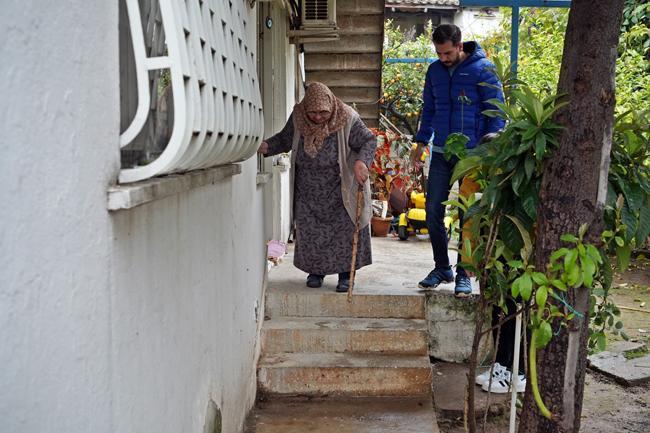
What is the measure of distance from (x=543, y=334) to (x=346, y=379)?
8.47 feet

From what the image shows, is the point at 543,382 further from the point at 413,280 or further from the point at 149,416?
the point at 413,280

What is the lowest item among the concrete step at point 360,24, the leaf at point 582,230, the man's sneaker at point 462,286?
the man's sneaker at point 462,286

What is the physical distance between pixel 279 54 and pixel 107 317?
5.70 meters

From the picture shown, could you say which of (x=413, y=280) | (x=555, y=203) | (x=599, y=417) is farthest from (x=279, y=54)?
(x=555, y=203)

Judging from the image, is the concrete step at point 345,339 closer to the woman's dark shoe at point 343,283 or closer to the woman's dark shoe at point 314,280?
the woman's dark shoe at point 343,283

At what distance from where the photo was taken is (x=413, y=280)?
21.0 feet

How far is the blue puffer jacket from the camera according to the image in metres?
5.53

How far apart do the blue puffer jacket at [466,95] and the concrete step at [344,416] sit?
192cm

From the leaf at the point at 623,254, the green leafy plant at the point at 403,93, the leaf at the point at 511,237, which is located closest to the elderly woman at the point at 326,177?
the leaf at the point at 511,237

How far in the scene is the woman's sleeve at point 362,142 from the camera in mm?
5605

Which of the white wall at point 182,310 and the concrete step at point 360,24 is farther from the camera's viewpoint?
the concrete step at point 360,24

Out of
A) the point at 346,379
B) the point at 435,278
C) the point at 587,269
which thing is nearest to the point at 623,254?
the point at 587,269

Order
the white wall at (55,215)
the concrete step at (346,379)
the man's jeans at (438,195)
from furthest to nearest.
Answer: the man's jeans at (438,195), the concrete step at (346,379), the white wall at (55,215)

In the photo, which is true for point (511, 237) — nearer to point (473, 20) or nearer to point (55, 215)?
point (55, 215)
